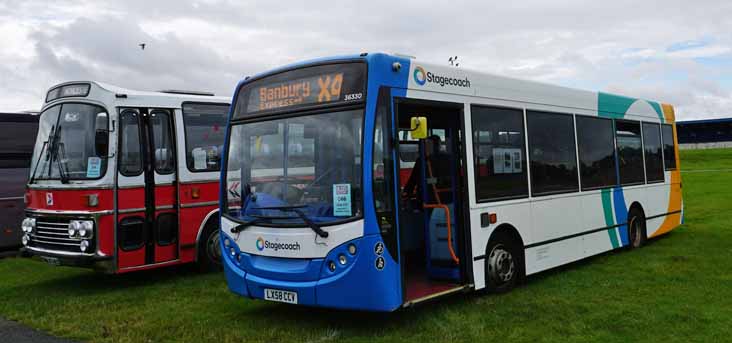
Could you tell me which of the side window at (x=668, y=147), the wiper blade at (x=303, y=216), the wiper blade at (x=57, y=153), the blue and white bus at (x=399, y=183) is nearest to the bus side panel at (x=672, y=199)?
the side window at (x=668, y=147)

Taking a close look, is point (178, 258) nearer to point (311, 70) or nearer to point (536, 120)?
point (311, 70)

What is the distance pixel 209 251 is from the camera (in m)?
10.6

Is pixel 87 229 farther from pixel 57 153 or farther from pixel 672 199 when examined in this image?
pixel 672 199

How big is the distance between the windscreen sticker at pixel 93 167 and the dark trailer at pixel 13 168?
4.82 metres

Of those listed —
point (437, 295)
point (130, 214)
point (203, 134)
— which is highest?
point (203, 134)

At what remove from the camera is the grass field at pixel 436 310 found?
21.6 ft

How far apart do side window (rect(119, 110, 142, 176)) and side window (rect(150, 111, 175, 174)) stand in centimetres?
Answer: 28

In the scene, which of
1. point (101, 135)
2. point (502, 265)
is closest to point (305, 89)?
point (502, 265)

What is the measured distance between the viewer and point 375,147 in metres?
6.38

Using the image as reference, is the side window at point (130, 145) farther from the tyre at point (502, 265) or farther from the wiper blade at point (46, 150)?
the tyre at point (502, 265)

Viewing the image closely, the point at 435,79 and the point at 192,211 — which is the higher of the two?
the point at 435,79

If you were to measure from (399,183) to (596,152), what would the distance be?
5.24 meters

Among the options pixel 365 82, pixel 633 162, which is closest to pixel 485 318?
pixel 365 82

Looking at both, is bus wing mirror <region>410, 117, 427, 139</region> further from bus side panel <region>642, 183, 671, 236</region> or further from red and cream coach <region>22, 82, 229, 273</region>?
bus side panel <region>642, 183, 671, 236</region>
